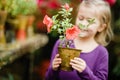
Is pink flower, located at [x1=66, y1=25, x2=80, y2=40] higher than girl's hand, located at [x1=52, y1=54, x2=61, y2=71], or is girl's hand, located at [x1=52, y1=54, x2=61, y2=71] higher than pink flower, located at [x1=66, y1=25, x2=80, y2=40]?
pink flower, located at [x1=66, y1=25, x2=80, y2=40]

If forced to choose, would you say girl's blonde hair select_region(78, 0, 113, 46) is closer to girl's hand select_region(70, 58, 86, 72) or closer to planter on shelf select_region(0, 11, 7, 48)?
girl's hand select_region(70, 58, 86, 72)

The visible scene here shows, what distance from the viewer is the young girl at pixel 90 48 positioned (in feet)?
12.9

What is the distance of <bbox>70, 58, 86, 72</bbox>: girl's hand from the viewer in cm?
377

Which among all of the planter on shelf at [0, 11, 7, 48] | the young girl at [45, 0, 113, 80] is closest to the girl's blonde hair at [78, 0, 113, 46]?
the young girl at [45, 0, 113, 80]

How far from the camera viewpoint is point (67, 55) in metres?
3.77

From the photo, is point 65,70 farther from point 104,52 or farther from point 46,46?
point 46,46

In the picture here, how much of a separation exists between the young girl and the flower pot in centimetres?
5

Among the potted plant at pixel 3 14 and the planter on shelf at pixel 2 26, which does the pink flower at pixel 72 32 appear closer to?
the potted plant at pixel 3 14

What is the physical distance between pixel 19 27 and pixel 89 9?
111 inches

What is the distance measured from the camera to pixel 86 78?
385 centimetres

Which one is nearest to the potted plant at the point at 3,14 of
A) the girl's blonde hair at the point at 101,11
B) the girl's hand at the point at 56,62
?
the girl's blonde hair at the point at 101,11

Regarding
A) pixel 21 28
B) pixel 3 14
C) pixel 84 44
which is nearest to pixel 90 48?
pixel 84 44

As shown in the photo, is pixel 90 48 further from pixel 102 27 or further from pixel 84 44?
pixel 102 27

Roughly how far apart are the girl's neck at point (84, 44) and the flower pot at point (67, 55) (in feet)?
0.86
